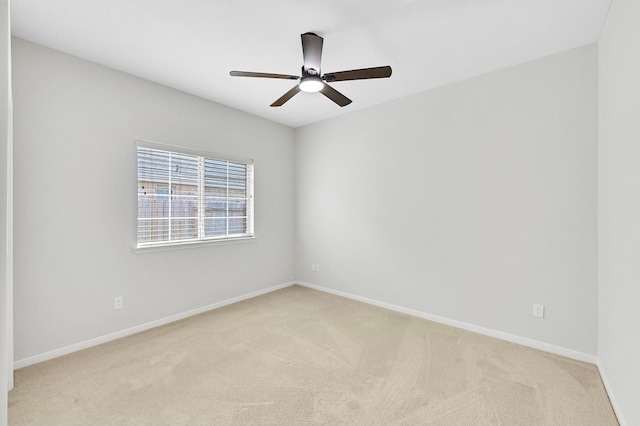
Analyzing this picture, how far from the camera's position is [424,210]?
3.32 m

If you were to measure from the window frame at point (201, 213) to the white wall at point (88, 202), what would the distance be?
0.07 meters

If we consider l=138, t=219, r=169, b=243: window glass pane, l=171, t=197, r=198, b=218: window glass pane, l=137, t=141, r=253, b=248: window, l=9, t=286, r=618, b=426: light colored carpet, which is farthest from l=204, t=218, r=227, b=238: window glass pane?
l=9, t=286, r=618, b=426: light colored carpet

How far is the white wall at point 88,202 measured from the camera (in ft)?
7.55

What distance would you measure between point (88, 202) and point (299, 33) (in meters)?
2.49

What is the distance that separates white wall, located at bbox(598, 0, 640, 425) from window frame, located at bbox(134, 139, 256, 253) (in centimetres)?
375

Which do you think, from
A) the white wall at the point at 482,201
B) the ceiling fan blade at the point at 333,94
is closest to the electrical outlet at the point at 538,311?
the white wall at the point at 482,201

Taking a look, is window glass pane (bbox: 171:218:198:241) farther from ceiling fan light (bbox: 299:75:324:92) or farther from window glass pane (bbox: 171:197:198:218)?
ceiling fan light (bbox: 299:75:324:92)

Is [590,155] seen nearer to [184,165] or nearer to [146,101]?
[184,165]

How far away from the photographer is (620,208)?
174cm

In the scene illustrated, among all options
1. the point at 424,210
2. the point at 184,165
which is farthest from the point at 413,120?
the point at 184,165

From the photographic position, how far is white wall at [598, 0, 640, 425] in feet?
4.90

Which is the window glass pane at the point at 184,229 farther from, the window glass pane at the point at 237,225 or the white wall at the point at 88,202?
the window glass pane at the point at 237,225

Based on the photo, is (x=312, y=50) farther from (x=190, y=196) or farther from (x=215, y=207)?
(x=215, y=207)

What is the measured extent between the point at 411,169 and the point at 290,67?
6.05ft
